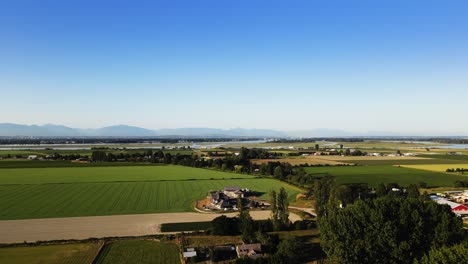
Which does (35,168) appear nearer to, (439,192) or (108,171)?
(108,171)

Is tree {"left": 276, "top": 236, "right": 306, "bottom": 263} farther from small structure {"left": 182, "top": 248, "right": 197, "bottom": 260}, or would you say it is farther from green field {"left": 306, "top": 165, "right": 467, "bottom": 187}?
green field {"left": 306, "top": 165, "right": 467, "bottom": 187}

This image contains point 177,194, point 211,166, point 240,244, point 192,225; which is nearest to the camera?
point 240,244

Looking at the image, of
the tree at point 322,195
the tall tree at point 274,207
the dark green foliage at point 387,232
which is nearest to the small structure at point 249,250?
the dark green foliage at point 387,232

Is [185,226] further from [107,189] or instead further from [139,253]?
[107,189]

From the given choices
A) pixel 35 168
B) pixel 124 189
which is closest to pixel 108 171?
pixel 35 168

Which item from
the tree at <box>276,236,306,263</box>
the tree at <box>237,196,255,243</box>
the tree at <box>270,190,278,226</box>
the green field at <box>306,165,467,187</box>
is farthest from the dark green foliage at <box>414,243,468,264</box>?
the green field at <box>306,165,467,187</box>
